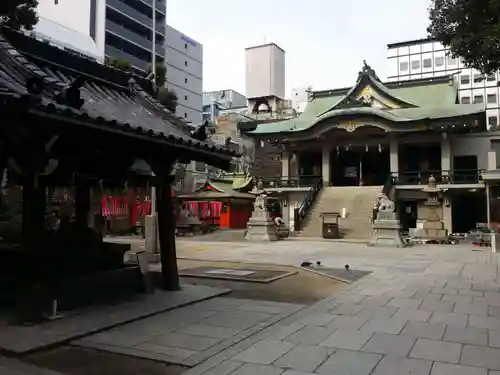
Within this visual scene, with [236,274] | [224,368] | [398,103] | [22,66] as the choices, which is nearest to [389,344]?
[224,368]

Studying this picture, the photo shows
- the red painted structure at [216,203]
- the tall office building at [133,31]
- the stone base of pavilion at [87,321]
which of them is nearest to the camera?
the stone base of pavilion at [87,321]

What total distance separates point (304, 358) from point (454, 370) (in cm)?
147

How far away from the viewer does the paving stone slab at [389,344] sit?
5281mm

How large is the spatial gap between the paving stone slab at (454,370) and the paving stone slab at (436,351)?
0.18 m

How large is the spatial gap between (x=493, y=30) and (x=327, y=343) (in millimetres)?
5422

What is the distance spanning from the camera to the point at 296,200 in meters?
32.0

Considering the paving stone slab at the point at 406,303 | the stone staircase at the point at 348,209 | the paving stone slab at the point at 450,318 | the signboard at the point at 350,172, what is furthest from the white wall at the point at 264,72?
the paving stone slab at the point at 450,318

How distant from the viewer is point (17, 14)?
12.5m

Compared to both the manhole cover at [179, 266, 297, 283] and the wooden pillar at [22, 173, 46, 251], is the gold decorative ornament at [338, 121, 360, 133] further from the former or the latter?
the wooden pillar at [22, 173, 46, 251]

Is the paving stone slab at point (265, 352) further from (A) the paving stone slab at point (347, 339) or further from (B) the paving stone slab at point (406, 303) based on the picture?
(B) the paving stone slab at point (406, 303)

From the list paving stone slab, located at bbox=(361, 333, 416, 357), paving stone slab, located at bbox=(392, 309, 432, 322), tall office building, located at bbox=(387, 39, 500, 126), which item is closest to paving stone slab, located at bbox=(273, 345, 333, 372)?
paving stone slab, located at bbox=(361, 333, 416, 357)

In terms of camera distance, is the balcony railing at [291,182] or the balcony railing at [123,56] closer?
the balcony railing at [291,182]

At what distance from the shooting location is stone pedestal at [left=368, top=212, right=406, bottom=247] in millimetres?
20734

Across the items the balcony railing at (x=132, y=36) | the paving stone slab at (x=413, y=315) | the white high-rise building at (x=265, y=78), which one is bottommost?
the paving stone slab at (x=413, y=315)
